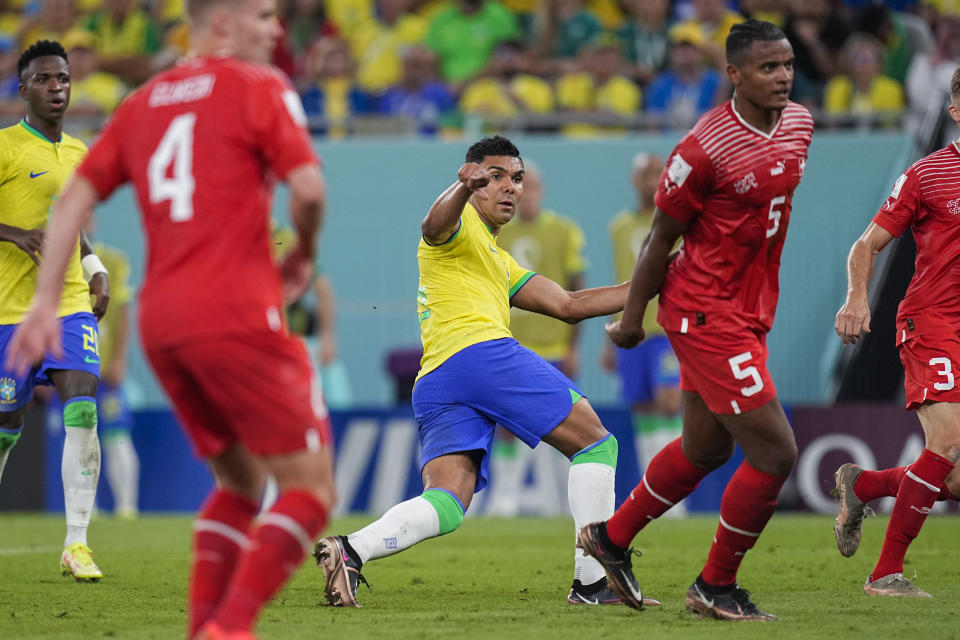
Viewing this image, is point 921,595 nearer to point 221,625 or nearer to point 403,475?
point 221,625

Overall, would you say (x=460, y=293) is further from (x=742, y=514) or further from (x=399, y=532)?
(x=742, y=514)

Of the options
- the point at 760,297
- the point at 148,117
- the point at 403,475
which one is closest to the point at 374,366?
the point at 403,475

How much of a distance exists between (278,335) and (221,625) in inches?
37.2

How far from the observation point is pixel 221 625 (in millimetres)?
4129

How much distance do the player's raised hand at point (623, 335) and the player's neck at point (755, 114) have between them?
1037mm

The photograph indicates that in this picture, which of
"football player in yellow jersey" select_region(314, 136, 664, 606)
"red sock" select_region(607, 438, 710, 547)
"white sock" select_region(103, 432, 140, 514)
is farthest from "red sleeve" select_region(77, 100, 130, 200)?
"white sock" select_region(103, 432, 140, 514)

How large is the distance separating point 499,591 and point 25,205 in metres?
3.65

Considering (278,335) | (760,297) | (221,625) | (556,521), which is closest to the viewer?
(221,625)

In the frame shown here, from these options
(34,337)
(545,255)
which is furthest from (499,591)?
(545,255)

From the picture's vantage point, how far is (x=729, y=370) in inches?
226

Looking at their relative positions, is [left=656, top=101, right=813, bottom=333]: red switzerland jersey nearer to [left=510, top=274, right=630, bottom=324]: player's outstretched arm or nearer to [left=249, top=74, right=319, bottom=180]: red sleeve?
[left=510, top=274, right=630, bottom=324]: player's outstretched arm

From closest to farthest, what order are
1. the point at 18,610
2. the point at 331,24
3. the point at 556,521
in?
the point at 18,610
the point at 556,521
the point at 331,24

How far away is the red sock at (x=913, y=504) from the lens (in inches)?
274

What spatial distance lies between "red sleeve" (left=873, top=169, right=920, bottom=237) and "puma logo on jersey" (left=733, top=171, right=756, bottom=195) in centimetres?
170
